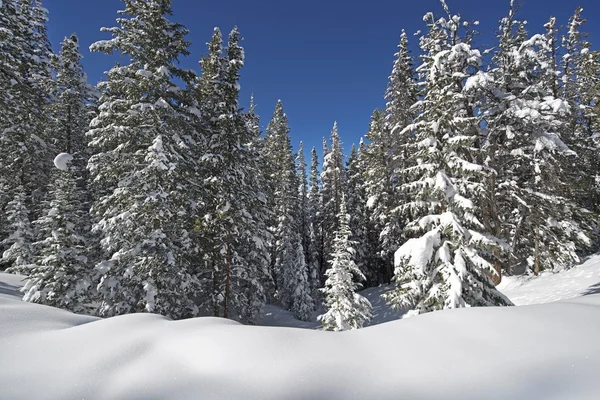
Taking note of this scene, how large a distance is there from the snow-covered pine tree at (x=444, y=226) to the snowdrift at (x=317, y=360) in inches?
217

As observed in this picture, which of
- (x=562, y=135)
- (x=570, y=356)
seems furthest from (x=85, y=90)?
(x=562, y=135)

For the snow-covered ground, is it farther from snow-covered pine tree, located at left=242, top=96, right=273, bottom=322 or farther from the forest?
snow-covered pine tree, located at left=242, top=96, right=273, bottom=322

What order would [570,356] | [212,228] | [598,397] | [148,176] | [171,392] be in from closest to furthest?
[598,397] → [171,392] → [570,356] → [148,176] → [212,228]

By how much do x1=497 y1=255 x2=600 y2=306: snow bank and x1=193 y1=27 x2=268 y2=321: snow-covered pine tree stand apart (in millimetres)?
12563

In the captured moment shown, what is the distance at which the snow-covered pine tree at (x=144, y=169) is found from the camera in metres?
10.9

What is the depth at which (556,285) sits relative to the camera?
532 inches

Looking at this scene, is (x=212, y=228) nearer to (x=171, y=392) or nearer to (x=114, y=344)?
(x=114, y=344)

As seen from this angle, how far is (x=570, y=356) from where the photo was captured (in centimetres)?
310

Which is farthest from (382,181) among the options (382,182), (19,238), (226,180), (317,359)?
(19,238)

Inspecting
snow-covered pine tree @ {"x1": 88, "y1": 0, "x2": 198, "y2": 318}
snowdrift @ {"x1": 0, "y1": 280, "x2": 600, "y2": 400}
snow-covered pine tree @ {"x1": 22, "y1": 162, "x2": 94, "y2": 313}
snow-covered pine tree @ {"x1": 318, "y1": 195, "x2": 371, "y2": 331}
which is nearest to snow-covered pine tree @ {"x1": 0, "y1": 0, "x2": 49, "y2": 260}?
snow-covered pine tree @ {"x1": 88, "y1": 0, "x2": 198, "y2": 318}

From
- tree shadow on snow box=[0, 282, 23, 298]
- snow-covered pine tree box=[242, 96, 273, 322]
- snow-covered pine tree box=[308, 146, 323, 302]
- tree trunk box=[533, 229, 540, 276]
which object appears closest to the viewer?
tree shadow on snow box=[0, 282, 23, 298]

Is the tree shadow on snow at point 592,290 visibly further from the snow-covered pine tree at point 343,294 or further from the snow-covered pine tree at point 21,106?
the snow-covered pine tree at point 21,106

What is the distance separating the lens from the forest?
34.1ft

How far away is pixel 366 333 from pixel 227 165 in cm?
1262
